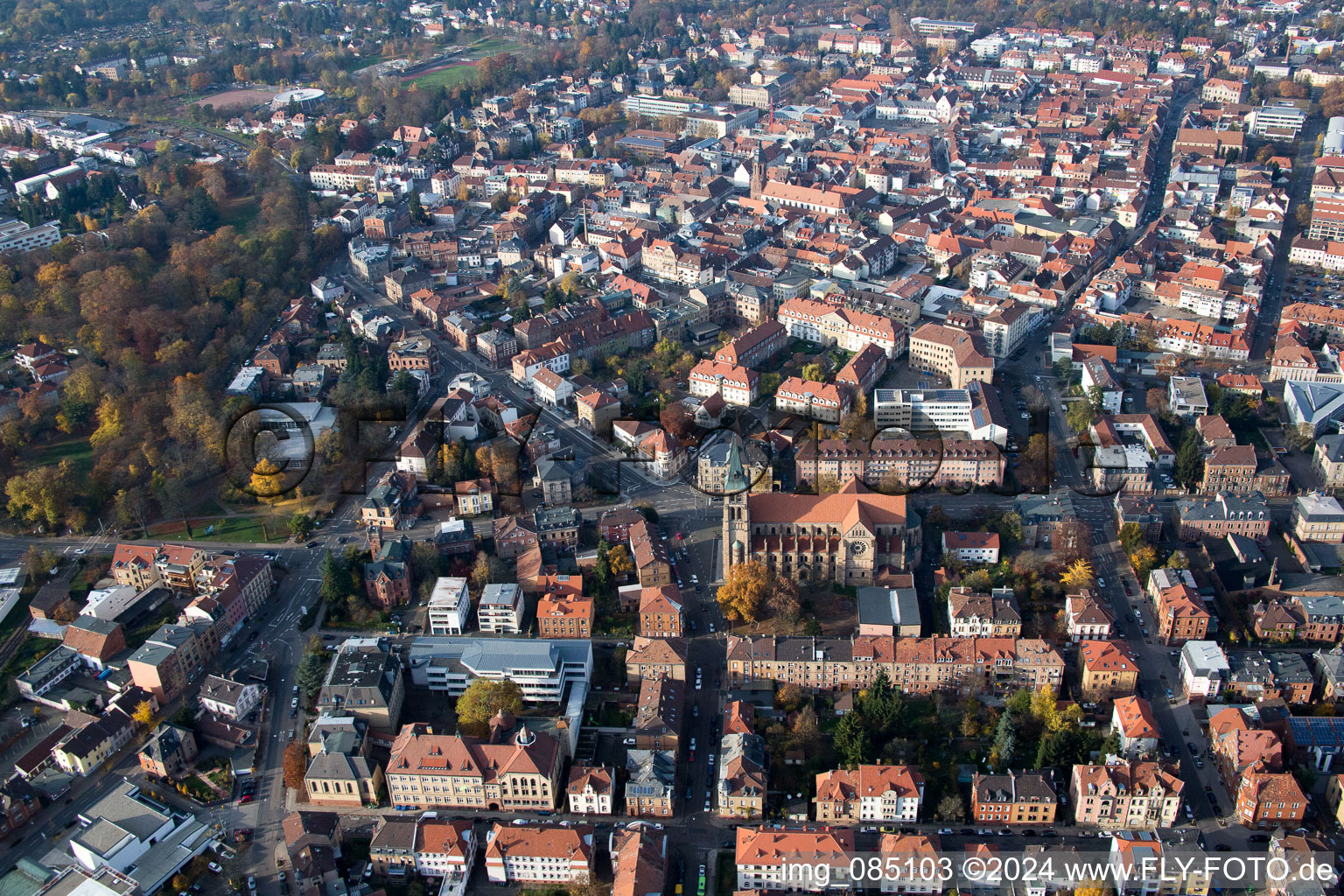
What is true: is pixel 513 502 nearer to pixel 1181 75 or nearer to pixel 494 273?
pixel 494 273

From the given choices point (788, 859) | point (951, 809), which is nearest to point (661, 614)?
point (788, 859)

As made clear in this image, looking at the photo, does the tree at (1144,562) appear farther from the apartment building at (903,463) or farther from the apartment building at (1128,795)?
the apartment building at (1128,795)

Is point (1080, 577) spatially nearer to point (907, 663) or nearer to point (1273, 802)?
point (907, 663)

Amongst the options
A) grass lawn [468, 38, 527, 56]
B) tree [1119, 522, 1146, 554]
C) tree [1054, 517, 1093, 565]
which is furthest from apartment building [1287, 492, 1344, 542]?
grass lawn [468, 38, 527, 56]

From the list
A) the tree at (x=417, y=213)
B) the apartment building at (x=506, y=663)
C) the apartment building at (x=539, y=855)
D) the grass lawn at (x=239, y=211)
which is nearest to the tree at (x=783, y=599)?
the apartment building at (x=506, y=663)

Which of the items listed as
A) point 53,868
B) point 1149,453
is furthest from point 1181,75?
point 53,868

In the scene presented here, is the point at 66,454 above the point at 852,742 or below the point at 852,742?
below
